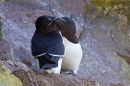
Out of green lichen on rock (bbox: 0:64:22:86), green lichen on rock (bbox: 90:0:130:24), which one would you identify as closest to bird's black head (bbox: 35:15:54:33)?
green lichen on rock (bbox: 0:64:22:86)

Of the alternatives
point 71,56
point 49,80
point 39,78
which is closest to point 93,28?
point 71,56

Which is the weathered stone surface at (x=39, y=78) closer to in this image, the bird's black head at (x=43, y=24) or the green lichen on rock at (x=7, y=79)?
the green lichen on rock at (x=7, y=79)

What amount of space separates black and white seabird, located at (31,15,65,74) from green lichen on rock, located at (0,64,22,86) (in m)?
0.75

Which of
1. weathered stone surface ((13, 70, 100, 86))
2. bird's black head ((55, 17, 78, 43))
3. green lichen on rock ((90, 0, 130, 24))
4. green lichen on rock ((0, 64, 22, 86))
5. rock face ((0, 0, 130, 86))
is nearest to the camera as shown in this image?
green lichen on rock ((0, 64, 22, 86))

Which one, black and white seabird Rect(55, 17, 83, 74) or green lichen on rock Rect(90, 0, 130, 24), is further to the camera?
green lichen on rock Rect(90, 0, 130, 24)

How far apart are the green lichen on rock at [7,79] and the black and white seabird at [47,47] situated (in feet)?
2.48

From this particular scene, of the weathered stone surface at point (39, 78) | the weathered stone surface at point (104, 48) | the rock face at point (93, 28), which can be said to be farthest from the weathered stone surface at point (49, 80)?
the weathered stone surface at point (104, 48)

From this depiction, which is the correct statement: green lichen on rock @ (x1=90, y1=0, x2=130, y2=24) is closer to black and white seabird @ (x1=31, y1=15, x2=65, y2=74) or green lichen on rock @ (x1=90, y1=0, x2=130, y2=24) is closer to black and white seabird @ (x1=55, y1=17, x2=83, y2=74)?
black and white seabird @ (x1=55, y1=17, x2=83, y2=74)

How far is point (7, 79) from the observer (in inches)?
135

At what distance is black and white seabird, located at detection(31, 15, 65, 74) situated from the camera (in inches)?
171

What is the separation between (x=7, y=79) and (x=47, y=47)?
3.36 ft

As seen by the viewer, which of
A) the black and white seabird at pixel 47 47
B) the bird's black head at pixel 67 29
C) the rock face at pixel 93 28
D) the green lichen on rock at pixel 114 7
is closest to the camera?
the black and white seabird at pixel 47 47

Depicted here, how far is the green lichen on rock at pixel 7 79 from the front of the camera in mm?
3348

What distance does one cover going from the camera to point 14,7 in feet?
21.9
